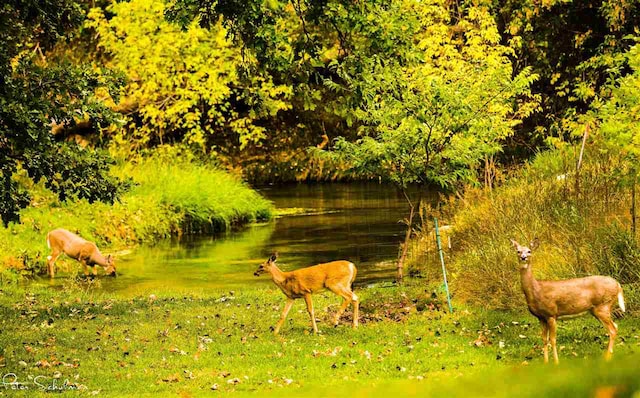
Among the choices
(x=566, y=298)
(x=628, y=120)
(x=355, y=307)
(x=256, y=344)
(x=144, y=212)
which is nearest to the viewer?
(x=566, y=298)

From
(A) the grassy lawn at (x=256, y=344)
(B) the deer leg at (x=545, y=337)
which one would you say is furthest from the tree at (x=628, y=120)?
(B) the deer leg at (x=545, y=337)

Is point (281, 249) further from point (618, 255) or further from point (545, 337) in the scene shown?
point (545, 337)

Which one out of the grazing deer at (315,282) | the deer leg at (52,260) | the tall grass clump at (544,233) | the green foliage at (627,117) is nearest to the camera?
the grazing deer at (315,282)

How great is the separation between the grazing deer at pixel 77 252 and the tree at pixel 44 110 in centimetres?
692

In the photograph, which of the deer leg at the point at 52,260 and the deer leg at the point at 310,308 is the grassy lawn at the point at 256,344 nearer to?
the deer leg at the point at 310,308

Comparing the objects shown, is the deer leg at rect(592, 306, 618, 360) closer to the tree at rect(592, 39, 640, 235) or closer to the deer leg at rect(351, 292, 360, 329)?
the tree at rect(592, 39, 640, 235)

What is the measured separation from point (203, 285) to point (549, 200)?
21.7 ft

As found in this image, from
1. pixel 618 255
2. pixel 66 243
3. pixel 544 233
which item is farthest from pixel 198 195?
pixel 618 255

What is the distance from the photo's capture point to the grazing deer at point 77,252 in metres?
20.6

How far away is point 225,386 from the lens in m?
9.93

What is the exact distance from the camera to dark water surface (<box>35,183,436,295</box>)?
20.1 metres
